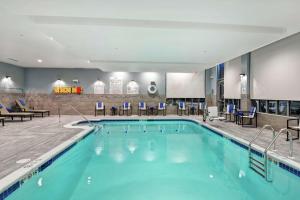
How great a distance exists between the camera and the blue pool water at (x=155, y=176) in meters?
3.17

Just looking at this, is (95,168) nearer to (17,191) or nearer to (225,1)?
(17,191)

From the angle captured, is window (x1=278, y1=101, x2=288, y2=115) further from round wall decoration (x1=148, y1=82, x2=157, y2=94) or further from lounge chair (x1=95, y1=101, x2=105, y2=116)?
lounge chair (x1=95, y1=101, x2=105, y2=116)

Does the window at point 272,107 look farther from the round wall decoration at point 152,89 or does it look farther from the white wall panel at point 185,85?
the round wall decoration at point 152,89

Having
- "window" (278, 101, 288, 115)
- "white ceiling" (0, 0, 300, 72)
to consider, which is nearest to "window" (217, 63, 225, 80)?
"white ceiling" (0, 0, 300, 72)

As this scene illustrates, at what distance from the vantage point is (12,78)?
38.8 ft

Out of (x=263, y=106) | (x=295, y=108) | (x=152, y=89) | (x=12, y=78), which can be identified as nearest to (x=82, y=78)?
(x=12, y=78)

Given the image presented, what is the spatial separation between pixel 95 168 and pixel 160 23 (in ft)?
11.1

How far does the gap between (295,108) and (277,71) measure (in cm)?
129

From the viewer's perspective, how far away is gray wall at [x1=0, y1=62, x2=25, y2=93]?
36.1 feet

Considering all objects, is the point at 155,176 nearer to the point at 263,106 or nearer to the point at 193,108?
the point at 263,106

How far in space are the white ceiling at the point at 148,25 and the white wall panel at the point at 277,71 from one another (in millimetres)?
916

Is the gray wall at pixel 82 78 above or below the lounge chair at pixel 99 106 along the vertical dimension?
above

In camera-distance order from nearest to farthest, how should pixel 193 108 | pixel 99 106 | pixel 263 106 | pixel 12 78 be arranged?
pixel 263 106 < pixel 12 78 < pixel 99 106 < pixel 193 108

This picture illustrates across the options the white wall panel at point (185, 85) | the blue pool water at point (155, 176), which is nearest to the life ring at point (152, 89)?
the white wall panel at point (185, 85)
